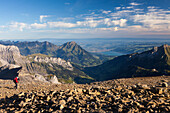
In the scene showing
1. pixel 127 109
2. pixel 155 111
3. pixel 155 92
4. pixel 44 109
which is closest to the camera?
pixel 155 111

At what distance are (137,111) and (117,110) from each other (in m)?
2.09

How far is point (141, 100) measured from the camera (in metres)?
14.8

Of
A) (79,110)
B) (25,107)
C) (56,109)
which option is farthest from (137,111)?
(25,107)

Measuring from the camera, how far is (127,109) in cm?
1277

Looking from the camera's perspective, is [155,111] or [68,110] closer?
[155,111]

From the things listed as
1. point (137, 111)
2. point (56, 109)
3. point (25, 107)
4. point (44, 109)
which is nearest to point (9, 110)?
point (25, 107)

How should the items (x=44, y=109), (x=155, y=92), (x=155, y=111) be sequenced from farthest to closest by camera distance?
1. (x=155, y=92)
2. (x=44, y=109)
3. (x=155, y=111)

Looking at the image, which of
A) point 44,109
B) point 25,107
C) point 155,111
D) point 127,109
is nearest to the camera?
point 155,111

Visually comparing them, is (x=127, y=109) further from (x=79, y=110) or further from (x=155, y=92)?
(x=155, y=92)

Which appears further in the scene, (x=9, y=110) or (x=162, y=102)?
(x=9, y=110)

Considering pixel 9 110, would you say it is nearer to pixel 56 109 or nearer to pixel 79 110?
pixel 56 109

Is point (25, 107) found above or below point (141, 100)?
below

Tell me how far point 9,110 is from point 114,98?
14307 millimetres

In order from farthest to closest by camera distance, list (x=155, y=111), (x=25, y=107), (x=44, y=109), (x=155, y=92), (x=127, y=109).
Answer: (x=155, y=92) → (x=25, y=107) → (x=44, y=109) → (x=127, y=109) → (x=155, y=111)
